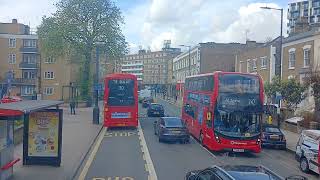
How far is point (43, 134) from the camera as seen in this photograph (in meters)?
17.8

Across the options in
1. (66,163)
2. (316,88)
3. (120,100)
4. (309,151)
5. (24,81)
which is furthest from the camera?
(24,81)

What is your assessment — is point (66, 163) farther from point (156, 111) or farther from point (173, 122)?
point (156, 111)

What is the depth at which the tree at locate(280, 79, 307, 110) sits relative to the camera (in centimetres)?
3678

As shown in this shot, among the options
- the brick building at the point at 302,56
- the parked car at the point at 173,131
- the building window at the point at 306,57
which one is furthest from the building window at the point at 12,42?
the parked car at the point at 173,131

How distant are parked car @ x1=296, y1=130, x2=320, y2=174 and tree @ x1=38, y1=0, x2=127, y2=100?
1678 inches

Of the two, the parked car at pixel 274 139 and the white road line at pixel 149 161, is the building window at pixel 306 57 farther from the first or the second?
the white road line at pixel 149 161

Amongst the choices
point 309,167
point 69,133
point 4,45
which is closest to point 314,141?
point 309,167

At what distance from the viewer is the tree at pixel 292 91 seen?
36.8 m

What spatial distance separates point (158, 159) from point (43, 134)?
223 inches

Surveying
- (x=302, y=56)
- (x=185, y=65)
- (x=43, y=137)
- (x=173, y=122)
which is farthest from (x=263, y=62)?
(x=185, y=65)

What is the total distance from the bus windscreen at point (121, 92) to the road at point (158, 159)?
4.33 metres

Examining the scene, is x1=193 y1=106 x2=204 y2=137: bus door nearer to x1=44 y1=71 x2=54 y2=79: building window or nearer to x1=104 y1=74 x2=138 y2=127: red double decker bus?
x1=104 y1=74 x2=138 y2=127: red double decker bus

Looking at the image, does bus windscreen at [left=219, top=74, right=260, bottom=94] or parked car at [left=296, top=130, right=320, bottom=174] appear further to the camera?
bus windscreen at [left=219, top=74, right=260, bottom=94]

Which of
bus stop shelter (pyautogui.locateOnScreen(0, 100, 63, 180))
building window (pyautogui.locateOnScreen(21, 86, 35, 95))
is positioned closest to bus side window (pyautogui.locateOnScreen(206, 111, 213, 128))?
bus stop shelter (pyautogui.locateOnScreen(0, 100, 63, 180))
